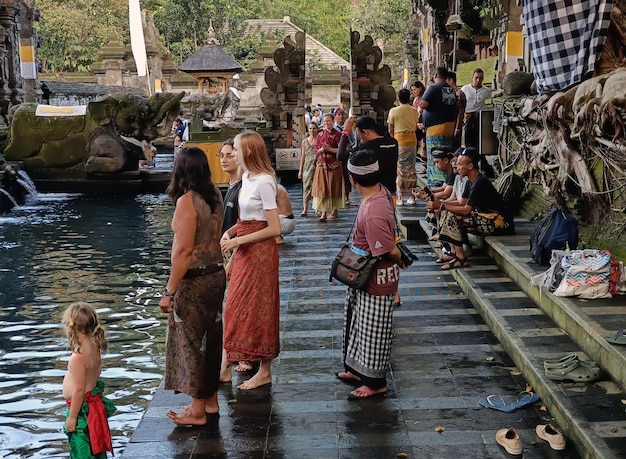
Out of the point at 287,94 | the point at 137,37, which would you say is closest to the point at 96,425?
the point at 287,94

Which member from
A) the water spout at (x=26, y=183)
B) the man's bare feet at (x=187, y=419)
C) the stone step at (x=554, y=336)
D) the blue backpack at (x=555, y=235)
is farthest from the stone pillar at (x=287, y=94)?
the man's bare feet at (x=187, y=419)

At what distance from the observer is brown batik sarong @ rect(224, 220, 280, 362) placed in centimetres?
591

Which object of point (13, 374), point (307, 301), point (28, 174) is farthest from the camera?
point (28, 174)

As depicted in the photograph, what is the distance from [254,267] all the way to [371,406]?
118cm

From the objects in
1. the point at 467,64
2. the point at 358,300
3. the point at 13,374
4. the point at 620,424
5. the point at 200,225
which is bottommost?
the point at 13,374

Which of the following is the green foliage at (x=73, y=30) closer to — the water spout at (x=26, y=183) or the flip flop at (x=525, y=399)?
the water spout at (x=26, y=183)

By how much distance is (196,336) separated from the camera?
5.40m

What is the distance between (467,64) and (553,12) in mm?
12893

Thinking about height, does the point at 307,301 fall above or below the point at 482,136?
below

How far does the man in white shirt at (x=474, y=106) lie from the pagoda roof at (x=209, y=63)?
73.1 ft

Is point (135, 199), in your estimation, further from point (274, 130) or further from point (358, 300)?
point (358, 300)

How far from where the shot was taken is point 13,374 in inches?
293

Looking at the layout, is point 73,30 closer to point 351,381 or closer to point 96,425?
point 351,381

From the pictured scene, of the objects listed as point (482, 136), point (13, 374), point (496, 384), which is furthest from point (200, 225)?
point (482, 136)
